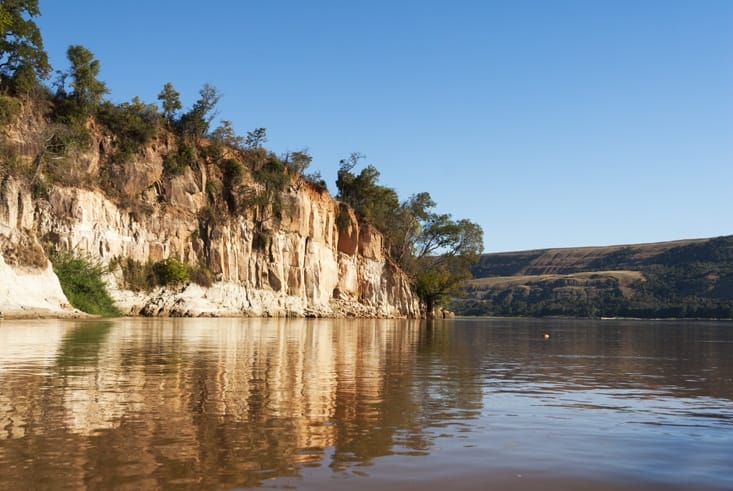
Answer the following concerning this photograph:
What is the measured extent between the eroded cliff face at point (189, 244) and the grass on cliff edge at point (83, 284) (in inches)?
78.3

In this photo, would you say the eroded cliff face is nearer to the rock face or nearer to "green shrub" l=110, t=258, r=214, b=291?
the rock face

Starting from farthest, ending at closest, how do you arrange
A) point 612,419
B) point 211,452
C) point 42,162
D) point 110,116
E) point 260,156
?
point 260,156 → point 110,116 → point 42,162 → point 612,419 → point 211,452

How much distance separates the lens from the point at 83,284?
136 feet

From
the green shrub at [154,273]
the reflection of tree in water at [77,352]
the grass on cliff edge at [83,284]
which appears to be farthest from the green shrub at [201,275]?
the reflection of tree in water at [77,352]

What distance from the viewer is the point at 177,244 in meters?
54.8

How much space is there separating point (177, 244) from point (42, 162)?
12.8 meters

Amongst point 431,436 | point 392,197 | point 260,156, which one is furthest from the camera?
point 392,197

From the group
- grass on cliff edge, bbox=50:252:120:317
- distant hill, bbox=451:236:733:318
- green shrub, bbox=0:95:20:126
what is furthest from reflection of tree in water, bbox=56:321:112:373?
distant hill, bbox=451:236:733:318

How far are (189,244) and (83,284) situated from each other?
15.1 m

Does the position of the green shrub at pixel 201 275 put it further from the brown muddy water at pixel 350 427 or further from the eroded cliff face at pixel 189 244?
the brown muddy water at pixel 350 427

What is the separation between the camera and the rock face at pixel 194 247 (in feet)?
120

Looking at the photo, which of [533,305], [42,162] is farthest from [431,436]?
[533,305]

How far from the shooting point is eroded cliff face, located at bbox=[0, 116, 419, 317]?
3694 centimetres

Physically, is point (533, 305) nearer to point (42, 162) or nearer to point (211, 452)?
point (42, 162)
